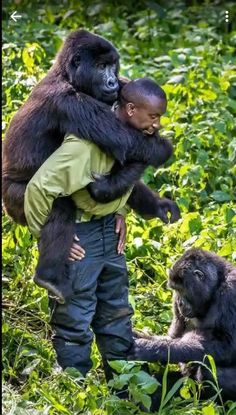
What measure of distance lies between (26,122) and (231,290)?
1565 millimetres

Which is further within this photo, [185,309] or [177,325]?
[177,325]

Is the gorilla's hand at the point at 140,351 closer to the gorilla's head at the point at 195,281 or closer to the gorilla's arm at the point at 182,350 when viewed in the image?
the gorilla's arm at the point at 182,350

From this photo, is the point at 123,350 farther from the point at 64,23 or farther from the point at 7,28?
the point at 64,23

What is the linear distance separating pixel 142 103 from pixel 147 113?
6 centimetres

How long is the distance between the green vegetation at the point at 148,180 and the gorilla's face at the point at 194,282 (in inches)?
16.3

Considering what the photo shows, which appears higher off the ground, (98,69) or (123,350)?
(98,69)

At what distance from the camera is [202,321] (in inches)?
271

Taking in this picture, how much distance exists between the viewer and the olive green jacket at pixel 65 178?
240 inches

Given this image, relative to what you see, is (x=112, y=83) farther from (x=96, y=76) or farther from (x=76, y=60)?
(x=76, y=60)

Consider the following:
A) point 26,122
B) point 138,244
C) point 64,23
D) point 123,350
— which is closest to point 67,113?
point 26,122

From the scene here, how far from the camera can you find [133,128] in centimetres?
637

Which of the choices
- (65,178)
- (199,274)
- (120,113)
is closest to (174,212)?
(199,274)

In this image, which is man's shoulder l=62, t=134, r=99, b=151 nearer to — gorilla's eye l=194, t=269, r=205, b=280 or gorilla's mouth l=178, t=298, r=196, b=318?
gorilla's eye l=194, t=269, r=205, b=280

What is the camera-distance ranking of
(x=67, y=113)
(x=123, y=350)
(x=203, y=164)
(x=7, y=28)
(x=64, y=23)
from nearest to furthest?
(x=67, y=113) → (x=123, y=350) → (x=203, y=164) → (x=7, y=28) → (x=64, y=23)
